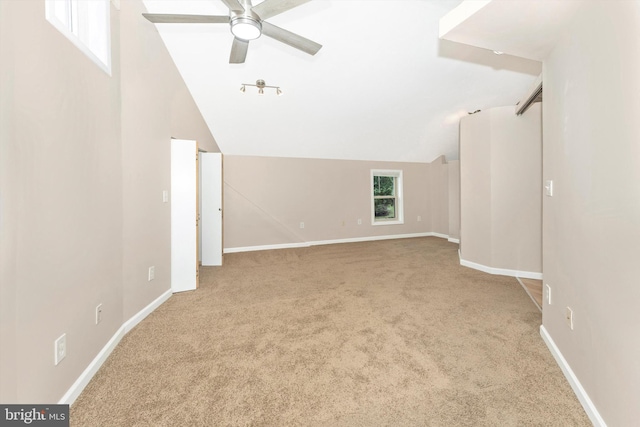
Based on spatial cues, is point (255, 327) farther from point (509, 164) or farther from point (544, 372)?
point (509, 164)

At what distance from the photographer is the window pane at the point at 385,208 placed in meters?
7.09

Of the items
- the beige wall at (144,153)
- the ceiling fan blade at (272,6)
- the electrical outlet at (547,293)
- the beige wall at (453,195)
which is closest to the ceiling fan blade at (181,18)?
the ceiling fan blade at (272,6)

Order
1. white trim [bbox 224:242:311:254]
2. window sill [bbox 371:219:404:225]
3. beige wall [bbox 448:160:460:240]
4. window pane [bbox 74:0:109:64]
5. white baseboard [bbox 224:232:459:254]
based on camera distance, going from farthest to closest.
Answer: window sill [bbox 371:219:404:225] → beige wall [bbox 448:160:460:240] → white baseboard [bbox 224:232:459:254] → white trim [bbox 224:242:311:254] → window pane [bbox 74:0:109:64]

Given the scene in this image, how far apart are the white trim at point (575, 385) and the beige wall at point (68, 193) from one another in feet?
8.68

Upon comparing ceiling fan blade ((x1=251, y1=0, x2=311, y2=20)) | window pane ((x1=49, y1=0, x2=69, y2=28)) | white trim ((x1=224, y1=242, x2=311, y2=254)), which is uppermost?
ceiling fan blade ((x1=251, y1=0, x2=311, y2=20))

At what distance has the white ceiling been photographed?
291 cm

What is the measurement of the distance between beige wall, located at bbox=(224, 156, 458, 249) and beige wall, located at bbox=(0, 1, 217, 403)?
2.94 m

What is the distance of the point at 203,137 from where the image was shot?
14.4 feet

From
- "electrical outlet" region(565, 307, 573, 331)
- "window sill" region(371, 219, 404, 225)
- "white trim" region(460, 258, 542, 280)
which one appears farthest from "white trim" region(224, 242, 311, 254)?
"electrical outlet" region(565, 307, 573, 331)

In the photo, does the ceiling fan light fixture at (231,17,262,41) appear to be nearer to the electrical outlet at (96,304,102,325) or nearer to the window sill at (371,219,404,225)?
the electrical outlet at (96,304,102,325)

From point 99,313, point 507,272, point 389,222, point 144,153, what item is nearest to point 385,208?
point 389,222

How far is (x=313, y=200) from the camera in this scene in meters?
6.17

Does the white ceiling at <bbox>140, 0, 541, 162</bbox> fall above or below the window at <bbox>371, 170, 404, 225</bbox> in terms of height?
above

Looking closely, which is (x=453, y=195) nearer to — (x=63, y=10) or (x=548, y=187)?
(x=548, y=187)
